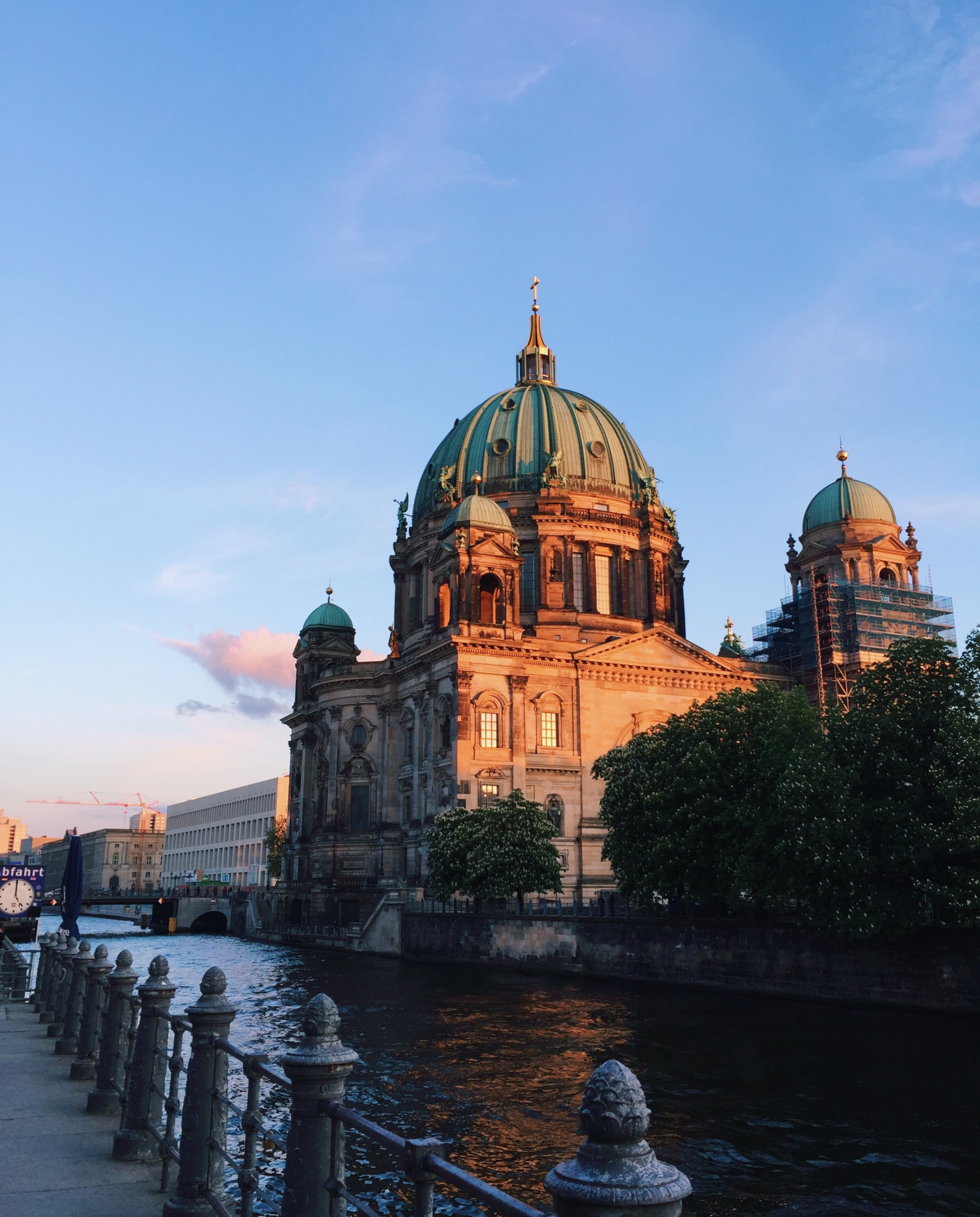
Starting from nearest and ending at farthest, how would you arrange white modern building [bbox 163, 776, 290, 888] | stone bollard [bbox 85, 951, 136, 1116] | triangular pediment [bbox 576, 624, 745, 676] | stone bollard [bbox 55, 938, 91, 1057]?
stone bollard [bbox 85, 951, 136, 1116], stone bollard [bbox 55, 938, 91, 1057], triangular pediment [bbox 576, 624, 745, 676], white modern building [bbox 163, 776, 290, 888]

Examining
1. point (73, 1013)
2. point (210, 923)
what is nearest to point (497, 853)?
point (73, 1013)

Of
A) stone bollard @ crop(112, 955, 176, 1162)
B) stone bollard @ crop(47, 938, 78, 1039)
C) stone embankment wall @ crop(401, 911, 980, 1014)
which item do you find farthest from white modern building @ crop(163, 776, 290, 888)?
stone bollard @ crop(112, 955, 176, 1162)

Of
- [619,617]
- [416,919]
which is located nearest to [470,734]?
[416,919]

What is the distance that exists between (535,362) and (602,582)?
88.2 feet

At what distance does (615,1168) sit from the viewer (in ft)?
17.3

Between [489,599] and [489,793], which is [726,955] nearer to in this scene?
[489,793]

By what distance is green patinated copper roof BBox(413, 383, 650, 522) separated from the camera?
97.2 m

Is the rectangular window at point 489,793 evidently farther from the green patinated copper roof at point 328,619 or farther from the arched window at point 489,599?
the green patinated copper roof at point 328,619

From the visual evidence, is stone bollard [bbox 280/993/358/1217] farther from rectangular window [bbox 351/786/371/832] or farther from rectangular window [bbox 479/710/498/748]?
rectangular window [bbox 351/786/371/832]

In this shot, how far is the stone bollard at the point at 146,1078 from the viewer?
39.5ft

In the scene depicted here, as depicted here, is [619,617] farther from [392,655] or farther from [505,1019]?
[505,1019]

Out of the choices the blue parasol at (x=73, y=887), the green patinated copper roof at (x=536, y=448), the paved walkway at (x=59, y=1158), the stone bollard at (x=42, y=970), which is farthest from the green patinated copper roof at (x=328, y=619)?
the paved walkway at (x=59, y=1158)

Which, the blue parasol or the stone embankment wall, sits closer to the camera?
the blue parasol

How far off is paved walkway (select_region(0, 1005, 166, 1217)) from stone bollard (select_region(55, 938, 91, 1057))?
1.11 m
